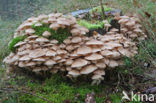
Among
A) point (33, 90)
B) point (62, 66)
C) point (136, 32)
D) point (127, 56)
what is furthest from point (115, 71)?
point (33, 90)

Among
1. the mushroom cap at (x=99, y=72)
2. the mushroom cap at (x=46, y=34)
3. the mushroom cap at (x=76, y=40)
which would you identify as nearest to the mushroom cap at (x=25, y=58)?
the mushroom cap at (x=46, y=34)

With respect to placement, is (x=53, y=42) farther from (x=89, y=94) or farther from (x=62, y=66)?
(x=89, y=94)

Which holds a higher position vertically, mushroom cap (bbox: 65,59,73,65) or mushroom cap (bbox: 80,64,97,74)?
mushroom cap (bbox: 65,59,73,65)

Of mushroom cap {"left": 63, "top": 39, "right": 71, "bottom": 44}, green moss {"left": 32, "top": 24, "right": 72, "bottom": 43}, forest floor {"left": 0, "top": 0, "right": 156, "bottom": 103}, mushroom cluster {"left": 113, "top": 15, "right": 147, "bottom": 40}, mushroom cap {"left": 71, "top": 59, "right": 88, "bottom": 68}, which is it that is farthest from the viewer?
mushroom cluster {"left": 113, "top": 15, "right": 147, "bottom": 40}

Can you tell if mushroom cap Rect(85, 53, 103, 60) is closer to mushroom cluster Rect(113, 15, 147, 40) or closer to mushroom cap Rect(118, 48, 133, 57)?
mushroom cap Rect(118, 48, 133, 57)

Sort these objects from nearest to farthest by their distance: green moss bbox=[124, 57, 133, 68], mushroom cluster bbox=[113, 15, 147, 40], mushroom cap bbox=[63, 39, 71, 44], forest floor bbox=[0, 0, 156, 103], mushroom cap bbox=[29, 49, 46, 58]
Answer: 1. forest floor bbox=[0, 0, 156, 103]
2. mushroom cap bbox=[29, 49, 46, 58]
3. green moss bbox=[124, 57, 133, 68]
4. mushroom cap bbox=[63, 39, 71, 44]
5. mushroom cluster bbox=[113, 15, 147, 40]

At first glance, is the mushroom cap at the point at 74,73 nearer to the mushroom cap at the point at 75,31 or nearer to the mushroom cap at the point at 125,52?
the mushroom cap at the point at 75,31

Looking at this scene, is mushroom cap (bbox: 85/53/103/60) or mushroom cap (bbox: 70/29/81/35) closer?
mushroom cap (bbox: 85/53/103/60)

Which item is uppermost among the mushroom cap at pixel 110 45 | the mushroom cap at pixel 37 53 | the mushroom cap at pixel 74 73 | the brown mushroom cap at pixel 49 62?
the mushroom cap at pixel 37 53

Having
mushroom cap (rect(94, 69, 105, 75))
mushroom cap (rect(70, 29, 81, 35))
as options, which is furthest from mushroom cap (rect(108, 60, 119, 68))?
mushroom cap (rect(70, 29, 81, 35))
